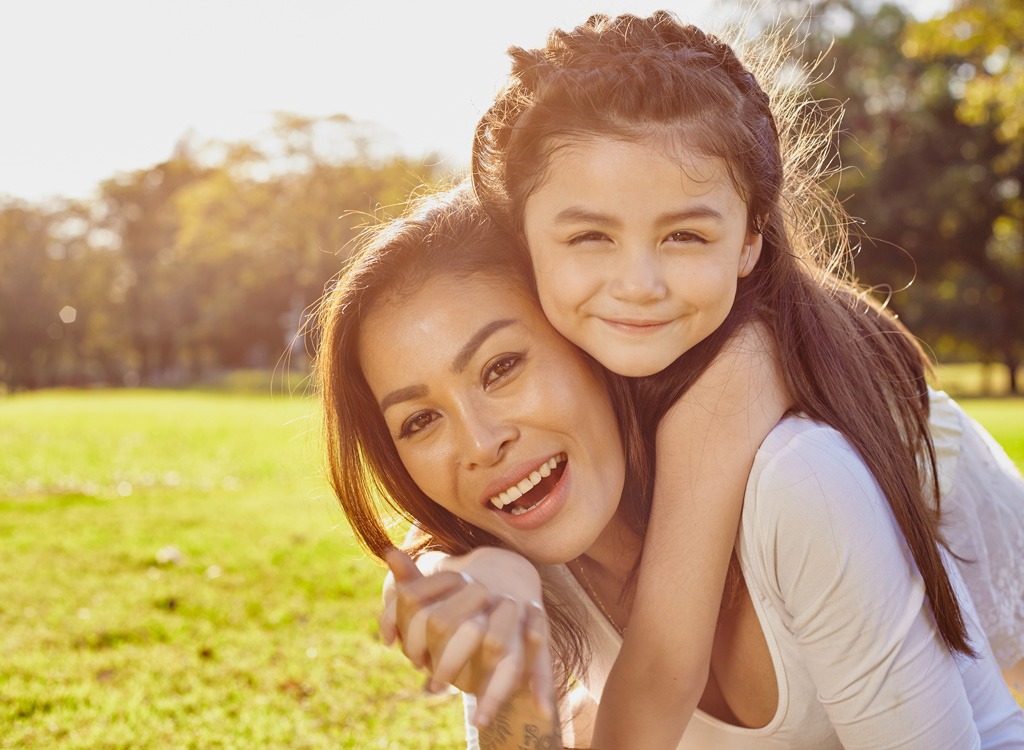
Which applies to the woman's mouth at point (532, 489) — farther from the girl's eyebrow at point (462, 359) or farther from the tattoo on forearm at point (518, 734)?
the tattoo on forearm at point (518, 734)

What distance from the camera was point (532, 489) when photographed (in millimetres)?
2605

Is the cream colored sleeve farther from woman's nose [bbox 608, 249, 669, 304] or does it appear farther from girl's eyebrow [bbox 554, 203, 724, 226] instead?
girl's eyebrow [bbox 554, 203, 724, 226]

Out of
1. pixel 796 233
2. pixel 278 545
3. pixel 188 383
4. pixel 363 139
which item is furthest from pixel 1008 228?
pixel 188 383

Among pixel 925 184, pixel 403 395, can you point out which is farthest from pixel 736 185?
pixel 925 184

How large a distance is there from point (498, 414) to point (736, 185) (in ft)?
2.90

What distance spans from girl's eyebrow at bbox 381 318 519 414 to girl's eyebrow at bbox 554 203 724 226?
328 millimetres

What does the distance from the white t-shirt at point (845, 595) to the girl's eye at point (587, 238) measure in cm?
67

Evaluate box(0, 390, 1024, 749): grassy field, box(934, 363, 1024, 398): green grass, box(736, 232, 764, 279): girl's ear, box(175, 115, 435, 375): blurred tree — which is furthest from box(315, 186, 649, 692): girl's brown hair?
box(175, 115, 435, 375): blurred tree

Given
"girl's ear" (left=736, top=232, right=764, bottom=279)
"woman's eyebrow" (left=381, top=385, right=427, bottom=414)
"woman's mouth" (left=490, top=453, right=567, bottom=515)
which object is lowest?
"woman's mouth" (left=490, top=453, right=567, bottom=515)

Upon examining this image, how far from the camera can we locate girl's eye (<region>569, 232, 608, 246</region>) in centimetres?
254

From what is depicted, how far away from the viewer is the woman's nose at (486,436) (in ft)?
8.04

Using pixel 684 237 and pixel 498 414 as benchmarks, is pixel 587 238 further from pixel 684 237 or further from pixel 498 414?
pixel 498 414

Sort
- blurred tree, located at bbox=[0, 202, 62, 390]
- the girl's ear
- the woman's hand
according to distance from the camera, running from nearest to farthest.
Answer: the woman's hand
the girl's ear
blurred tree, located at bbox=[0, 202, 62, 390]

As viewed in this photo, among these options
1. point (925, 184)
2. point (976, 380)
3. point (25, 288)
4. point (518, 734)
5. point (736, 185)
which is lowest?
→ point (976, 380)
